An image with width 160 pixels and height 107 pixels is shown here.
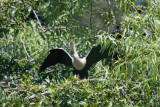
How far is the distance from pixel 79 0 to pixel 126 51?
130 cm

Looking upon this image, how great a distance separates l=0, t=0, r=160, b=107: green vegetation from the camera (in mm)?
2496

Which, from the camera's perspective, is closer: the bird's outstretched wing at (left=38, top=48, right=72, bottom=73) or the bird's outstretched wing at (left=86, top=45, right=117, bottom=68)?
the bird's outstretched wing at (left=86, top=45, right=117, bottom=68)

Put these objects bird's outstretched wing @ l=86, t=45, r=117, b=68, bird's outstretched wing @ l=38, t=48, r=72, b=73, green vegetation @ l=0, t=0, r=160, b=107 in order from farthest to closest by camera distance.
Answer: bird's outstretched wing @ l=38, t=48, r=72, b=73 → bird's outstretched wing @ l=86, t=45, r=117, b=68 → green vegetation @ l=0, t=0, r=160, b=107

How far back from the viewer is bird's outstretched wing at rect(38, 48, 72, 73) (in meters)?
3.30

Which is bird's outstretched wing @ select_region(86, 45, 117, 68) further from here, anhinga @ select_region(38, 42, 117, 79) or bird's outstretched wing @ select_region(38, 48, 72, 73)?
bird's outstretched wing @ select_region(38, 48, 72, 73)

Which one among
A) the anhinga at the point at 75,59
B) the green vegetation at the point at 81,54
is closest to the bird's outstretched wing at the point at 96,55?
the anhinga at the point at 75,59

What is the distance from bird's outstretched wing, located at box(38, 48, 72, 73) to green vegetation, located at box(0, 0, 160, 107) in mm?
77

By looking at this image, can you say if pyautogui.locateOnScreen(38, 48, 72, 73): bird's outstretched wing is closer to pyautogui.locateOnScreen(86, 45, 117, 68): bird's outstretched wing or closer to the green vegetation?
the green vegetation

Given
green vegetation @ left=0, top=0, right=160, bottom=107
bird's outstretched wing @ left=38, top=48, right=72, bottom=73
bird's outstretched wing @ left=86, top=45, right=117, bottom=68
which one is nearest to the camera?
green vegetation @ left=0, top=0, right=160, bottom=107

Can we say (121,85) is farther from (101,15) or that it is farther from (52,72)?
(101,15)

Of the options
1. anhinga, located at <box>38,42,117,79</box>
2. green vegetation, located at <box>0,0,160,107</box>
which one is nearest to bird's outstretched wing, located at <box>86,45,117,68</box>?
anhinga, located at <box>38,42,117,79</box>

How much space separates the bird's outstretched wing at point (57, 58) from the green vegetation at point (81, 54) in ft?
0.25

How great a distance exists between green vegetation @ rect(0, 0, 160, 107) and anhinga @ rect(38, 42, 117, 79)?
9cm

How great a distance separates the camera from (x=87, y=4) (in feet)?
12.9
